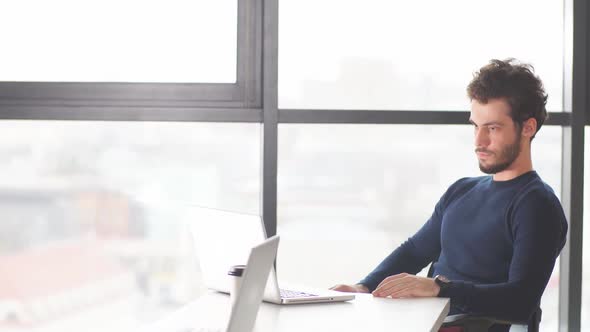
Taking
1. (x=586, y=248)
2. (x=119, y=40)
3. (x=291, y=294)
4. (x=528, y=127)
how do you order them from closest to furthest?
(x=291, y=294) → (x=528, y=127) → (x=119, y=40) → (x=586, y=248)

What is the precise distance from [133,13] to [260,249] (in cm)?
185

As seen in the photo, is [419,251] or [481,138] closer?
[481,138]

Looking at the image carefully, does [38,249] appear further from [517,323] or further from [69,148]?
[517,323]

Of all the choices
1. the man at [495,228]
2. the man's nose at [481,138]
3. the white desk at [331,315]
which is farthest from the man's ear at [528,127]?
the white desk at [331,315]

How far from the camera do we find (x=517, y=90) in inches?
111

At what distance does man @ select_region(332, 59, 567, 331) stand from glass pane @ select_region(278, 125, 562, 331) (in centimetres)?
37


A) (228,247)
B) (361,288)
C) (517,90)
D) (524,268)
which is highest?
(517,90)

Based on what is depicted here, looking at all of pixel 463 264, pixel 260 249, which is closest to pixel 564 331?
pixel 463 264

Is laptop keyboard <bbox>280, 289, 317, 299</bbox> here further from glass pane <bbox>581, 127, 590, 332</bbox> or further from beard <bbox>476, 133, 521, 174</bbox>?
glass pane <bbox>581, 127, 590, 332</bbox>

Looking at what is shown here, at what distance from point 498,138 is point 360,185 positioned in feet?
2.35

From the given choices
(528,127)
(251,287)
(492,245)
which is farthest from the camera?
(528,127)

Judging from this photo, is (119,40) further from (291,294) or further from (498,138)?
(498,138)

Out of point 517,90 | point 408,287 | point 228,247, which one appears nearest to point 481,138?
point 517,90

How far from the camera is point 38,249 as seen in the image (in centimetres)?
330
